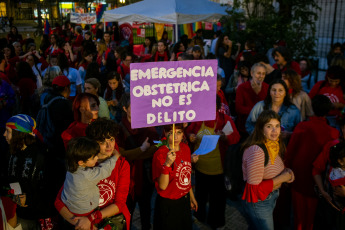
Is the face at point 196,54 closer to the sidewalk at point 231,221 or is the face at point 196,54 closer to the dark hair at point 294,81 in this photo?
the dark hair at point 294,81

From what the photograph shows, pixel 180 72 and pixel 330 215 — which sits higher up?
pixel 180 72

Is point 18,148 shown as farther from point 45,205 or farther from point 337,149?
point 337,149

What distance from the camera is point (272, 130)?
3.23 m

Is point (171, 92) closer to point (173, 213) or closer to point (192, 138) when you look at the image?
point (192, 138)

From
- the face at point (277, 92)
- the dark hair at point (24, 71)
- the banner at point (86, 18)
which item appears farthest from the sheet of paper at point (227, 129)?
the banner at point (86, 18)

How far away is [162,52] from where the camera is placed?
30.4 ft

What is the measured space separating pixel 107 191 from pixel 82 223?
0.33m

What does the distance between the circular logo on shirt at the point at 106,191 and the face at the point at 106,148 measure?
240 mm

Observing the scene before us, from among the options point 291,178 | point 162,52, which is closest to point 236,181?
point 291,178

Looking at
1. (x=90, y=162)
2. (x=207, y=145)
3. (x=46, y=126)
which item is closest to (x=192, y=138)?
(x=207, y=145)

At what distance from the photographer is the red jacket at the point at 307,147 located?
139 inches

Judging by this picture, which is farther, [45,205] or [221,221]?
[221,221]

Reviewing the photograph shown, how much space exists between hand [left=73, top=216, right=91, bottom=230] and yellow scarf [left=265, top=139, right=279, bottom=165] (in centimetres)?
176

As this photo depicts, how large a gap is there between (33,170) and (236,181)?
201cm
